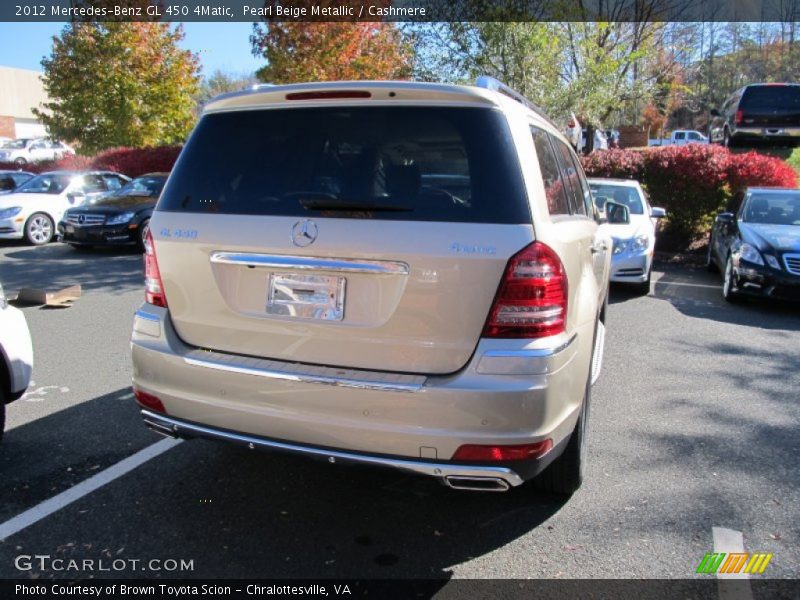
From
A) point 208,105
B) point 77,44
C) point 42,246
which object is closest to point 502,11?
point 42,246

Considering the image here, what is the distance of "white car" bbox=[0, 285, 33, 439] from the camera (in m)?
3.83

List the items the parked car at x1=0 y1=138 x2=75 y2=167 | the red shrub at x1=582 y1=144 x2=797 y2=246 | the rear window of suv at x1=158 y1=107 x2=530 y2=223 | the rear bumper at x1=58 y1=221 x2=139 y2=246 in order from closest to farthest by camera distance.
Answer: the rear window of suv at x1=158 y1=107 x2=530 y2=223 → the rear bumper at x1=58 y1=221 x2=139 y2=246 → the red shrub at x1=582 y1=144 x2=797 y2=246 → the parked car at x1=0 y1=138 x2=75 y2=167

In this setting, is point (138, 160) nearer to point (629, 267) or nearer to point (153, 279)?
point (629, 267)

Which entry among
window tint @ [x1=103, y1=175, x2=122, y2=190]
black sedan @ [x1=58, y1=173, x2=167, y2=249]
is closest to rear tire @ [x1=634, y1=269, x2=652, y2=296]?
black sedan @ [x1=58, y1=173, x2=167, y2=249]

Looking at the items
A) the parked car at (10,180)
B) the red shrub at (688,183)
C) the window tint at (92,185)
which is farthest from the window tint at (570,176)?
the parked car at (10,180)

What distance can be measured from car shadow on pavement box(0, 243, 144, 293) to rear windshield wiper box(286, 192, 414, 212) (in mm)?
7115

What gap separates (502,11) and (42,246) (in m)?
10.8

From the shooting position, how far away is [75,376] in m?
5.29

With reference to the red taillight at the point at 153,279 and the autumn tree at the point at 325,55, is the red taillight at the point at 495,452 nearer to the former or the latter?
the red taillight at the point at 153,279

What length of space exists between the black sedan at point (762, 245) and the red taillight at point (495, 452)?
6643 millimetres

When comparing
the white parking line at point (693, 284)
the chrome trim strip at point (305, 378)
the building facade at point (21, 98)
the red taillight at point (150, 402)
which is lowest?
the white parking line at point (693, 284)

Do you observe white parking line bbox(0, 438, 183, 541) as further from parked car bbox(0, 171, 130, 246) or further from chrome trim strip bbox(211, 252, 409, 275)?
parked car bbox(0, 171, 130, 246)

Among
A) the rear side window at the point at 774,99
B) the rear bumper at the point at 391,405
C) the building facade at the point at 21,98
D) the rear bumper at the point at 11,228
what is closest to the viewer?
the rear bumper at the point at 391,405

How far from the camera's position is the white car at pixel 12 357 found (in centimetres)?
383
